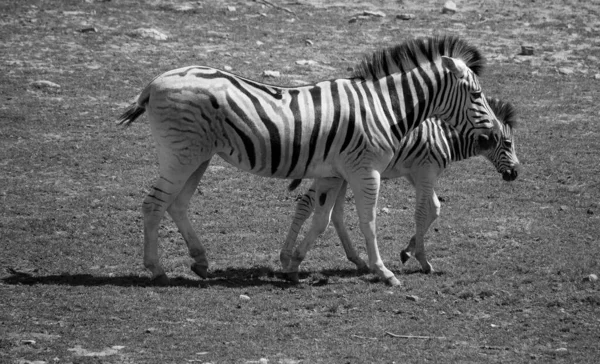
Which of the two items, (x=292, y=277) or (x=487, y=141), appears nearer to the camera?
(x=292, y=277)

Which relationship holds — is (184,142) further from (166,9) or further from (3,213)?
(166,9)

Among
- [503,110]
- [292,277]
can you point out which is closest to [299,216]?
[292,277]

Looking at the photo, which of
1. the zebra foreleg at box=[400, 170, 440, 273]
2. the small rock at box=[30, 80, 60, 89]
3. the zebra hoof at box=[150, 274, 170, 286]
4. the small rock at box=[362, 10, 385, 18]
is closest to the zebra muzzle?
the zebra foreleg at box=[400, 170, 440, 273]

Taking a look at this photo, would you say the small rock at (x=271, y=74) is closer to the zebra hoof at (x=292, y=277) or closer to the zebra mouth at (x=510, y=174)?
the zebra mouth at (x=510, y=174)

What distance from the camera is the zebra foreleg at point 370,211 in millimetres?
12445

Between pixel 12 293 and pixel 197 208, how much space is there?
4.17 m

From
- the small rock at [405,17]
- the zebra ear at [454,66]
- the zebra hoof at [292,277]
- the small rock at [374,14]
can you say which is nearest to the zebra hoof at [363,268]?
the zebra hoof at [292,277]

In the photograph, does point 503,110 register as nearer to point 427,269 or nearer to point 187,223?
point 427,269

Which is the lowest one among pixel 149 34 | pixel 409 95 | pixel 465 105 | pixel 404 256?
pixel 149 34

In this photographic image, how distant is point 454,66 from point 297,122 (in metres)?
2.09

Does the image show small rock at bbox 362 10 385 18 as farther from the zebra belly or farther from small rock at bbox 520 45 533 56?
the zebra belly

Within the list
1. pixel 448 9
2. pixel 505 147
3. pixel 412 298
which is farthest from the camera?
pixel 448 9

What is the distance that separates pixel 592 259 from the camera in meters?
13.4

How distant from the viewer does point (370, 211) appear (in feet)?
41.1
